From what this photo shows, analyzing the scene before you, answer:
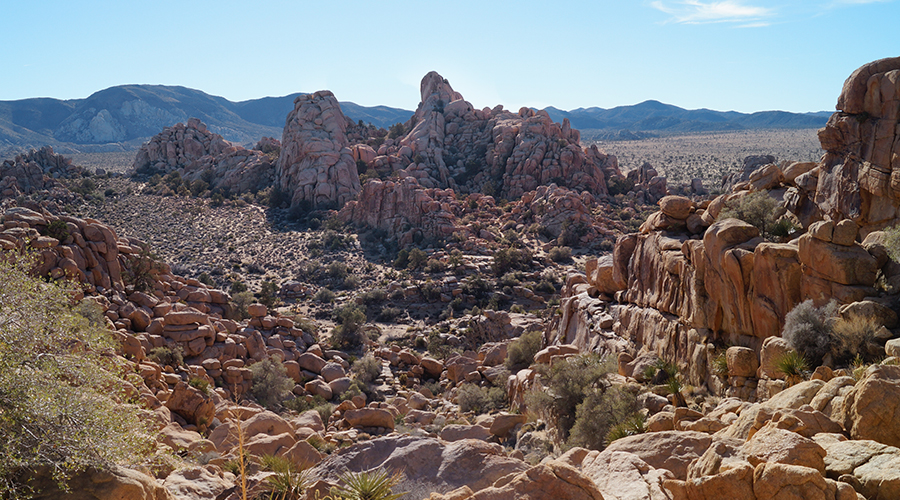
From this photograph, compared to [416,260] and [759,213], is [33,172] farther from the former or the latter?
[759,213]

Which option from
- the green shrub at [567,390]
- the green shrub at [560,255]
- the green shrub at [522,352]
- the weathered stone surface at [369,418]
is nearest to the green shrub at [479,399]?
the green shrub at [522,352]

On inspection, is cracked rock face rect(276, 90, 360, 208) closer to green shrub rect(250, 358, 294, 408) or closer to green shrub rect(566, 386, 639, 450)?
green shrub rect(250, 358, 294, 408)

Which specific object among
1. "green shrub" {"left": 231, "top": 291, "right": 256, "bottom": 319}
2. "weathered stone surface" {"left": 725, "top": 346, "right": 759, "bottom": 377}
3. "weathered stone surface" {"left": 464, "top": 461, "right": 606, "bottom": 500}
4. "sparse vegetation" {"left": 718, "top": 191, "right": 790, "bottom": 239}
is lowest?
"green shrub" {"left": 231, "top": 291, "right": 256, "bottom": 319}

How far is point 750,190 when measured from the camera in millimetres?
18719

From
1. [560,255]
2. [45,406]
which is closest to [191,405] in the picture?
[45,406]

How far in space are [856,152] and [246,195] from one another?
218ft

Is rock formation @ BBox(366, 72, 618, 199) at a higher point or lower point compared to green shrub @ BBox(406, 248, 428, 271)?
higher

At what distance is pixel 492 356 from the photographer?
28.5 metres

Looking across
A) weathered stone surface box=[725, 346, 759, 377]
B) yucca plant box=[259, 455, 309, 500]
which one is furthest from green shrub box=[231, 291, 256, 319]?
weathered stone surface box=[725, 346, 759, 377]

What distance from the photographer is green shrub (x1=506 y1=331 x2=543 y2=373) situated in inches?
1036

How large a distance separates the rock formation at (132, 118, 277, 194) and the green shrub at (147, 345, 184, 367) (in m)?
55.2

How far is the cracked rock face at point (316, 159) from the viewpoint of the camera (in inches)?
2751

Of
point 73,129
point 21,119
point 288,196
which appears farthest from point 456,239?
point 21,119

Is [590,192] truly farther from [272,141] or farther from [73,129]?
[73,129]
